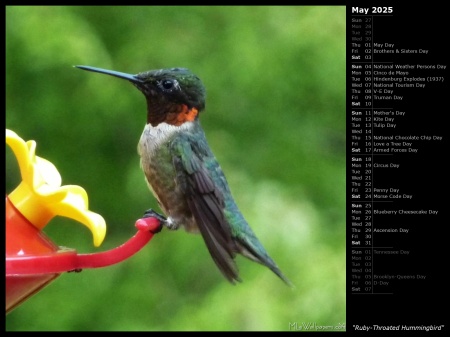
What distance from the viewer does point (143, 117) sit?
4035 millimetres

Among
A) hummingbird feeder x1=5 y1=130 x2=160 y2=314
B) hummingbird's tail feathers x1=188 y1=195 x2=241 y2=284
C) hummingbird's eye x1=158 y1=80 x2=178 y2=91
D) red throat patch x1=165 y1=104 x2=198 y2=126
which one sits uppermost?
hummingbird's eye x1=158 y1=80 x2=178 y2=91

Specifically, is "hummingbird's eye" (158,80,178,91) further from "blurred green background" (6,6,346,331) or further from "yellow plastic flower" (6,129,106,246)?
"blurred green background" (6,6,346,331)

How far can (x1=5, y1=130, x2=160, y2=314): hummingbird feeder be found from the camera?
6.09 ft

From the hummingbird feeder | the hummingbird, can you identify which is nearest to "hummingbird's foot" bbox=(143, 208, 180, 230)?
the hummingbird

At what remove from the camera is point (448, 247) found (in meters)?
3.60

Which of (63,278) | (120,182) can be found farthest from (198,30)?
(63,278)

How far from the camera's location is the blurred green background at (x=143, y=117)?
3801mm

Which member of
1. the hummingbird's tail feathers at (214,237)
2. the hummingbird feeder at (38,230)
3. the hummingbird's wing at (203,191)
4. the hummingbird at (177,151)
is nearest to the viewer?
the hummingbird feeder at (38,230)

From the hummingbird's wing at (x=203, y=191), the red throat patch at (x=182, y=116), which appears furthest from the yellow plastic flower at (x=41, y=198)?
the red throat patch at (x=182, y=116)

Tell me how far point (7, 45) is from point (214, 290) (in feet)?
4.74

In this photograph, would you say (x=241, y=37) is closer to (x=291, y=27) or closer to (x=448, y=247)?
(x=291, y=27)

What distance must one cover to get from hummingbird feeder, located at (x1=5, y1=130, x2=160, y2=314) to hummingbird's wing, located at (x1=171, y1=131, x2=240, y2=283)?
0.21 metres

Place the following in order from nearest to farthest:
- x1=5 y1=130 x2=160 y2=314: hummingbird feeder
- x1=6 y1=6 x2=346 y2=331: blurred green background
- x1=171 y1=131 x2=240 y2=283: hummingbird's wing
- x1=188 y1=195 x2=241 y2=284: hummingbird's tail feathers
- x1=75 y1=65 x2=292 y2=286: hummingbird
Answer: x1=5 y1=130 x2=160 y2=314: hummingbird feeder → x1=188 y1=195 x2=241 y2=284: hummingbird's tail feathers → x1=171 y1=131 x2=240 y2=283: hummingbird's wing → x1=75 y1=65 x2=292 y2=286: hummingbird → x1=6 y1=6 x2=346 y2=331: blurred green background

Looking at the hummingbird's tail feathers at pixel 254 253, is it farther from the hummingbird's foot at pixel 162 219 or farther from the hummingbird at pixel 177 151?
the hummingbird's foot at pixel 162 219
